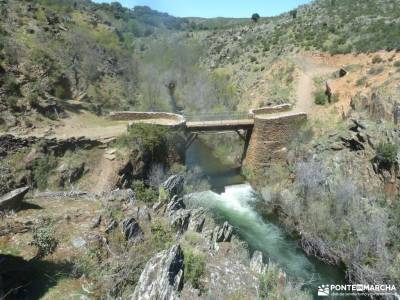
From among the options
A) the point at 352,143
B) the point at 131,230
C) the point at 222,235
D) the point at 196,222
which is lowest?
the point at 352,143

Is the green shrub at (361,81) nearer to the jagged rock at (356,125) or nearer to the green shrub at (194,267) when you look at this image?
the jagged rock at (356,125)

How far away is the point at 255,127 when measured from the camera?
32469mm

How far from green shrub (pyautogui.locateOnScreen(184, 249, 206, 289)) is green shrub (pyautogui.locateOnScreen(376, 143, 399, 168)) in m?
16.8

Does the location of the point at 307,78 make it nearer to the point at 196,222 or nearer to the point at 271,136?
the point at 271,136

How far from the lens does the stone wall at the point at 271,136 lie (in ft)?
104

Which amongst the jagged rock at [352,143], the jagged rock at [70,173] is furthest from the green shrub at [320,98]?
the jagged rock at [70,173]

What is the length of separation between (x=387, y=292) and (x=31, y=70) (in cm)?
2816

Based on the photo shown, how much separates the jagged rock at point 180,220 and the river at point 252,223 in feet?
17.8

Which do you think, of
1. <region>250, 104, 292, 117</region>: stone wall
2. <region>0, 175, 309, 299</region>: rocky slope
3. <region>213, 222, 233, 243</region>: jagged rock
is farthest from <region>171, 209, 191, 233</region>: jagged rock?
<region>250, 104, 292, 117</region>: stone wall

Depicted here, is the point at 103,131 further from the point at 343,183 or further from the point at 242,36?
the point at 242,36

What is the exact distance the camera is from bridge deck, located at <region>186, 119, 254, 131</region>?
31.0 m

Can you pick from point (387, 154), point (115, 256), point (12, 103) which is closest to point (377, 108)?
point (387, 154)

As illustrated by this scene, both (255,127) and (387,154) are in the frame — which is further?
(255,127)

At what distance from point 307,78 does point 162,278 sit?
3275cm
